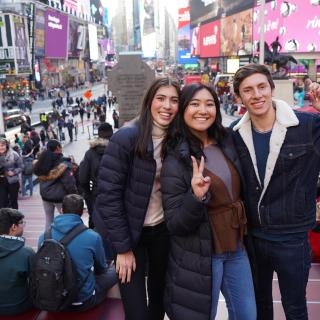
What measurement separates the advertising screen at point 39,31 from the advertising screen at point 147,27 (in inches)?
4447

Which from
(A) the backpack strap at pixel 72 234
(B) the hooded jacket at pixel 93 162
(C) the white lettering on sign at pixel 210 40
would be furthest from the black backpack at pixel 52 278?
(C) the white lettering on sign at pixel 210 40

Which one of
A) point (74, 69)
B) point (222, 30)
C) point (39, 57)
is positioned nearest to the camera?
point (222, 30)

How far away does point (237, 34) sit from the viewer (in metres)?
48.6

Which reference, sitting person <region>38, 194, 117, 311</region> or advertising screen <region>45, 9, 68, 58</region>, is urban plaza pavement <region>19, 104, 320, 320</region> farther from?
advertising screen <region>45, 9, 68, 58</region>

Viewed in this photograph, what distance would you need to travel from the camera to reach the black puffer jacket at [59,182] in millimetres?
6262

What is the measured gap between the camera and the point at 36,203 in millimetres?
11055

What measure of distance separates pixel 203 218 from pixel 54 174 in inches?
167

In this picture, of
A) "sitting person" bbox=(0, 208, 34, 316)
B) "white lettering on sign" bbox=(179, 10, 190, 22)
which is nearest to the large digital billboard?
"white lettering on sign" bbox=(179, 10, 190, 22)

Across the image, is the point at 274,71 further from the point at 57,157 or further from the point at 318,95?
the point at 318,95

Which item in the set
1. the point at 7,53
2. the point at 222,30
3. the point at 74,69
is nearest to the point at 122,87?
the point at 7,53

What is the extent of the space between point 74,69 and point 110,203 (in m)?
83.5

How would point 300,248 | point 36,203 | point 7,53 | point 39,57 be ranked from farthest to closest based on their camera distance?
1. point 39,57
2. point 7,53
3. point 36,203
4. point 300,248

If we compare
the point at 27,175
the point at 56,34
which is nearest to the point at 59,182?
the point at 27,175

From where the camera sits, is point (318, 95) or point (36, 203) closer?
point (318, 95)
